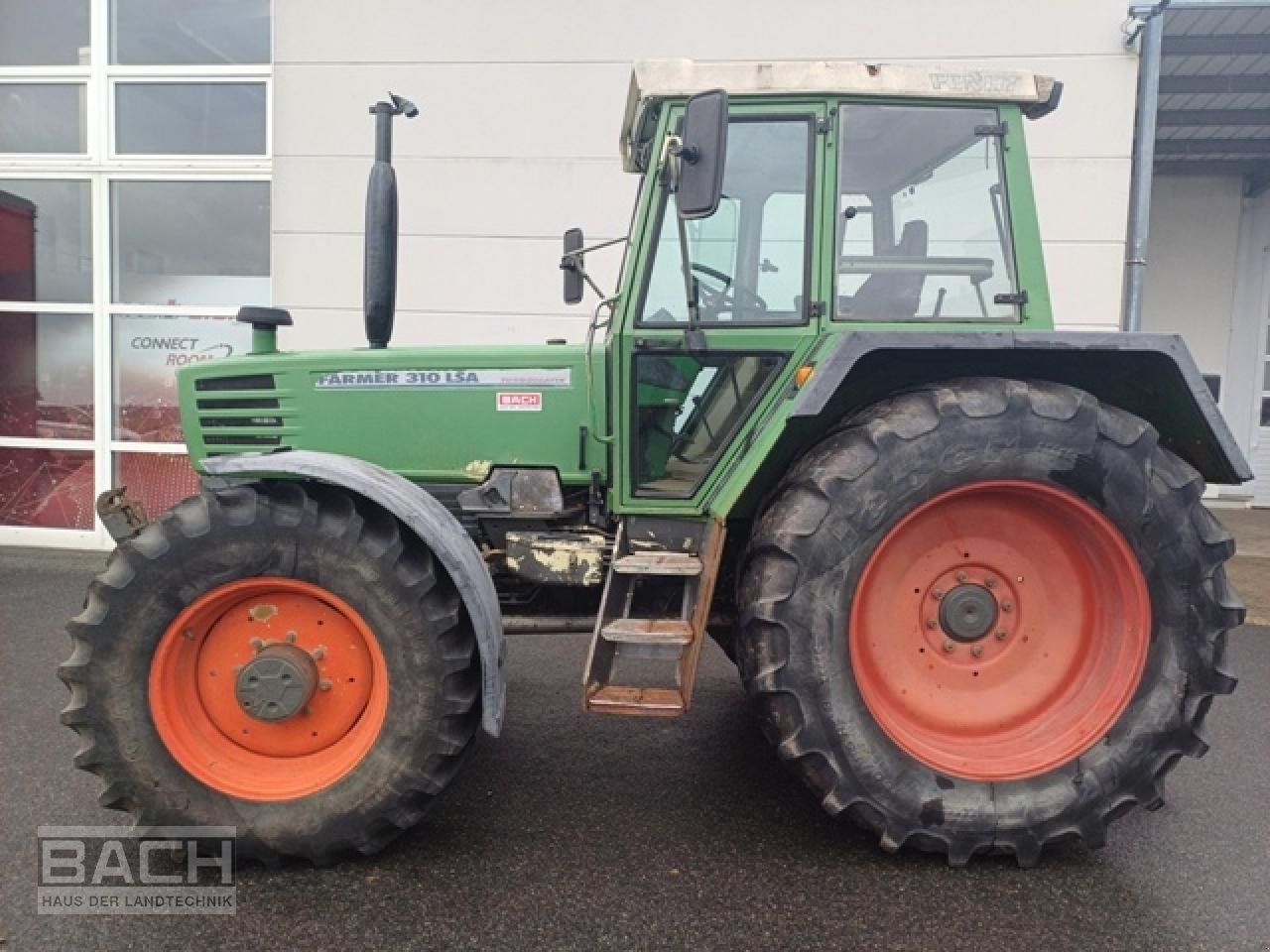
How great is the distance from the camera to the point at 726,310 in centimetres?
261

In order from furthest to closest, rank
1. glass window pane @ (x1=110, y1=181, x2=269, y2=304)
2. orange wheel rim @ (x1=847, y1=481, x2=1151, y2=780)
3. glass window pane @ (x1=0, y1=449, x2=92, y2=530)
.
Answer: glass window pane @ (x1=0, y1=449, x2=92, y2=530)
glass window pane @ (x1=110, y1=181, x2=269, y2=304)
orange wheel rim @ (x1=847, y1=481, x2=1151, y2=780)

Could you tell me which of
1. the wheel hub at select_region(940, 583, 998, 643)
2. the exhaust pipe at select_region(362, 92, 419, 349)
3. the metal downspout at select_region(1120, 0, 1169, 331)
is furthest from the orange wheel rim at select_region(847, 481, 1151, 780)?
the metal downspout at select_region(1120, 0, 1169, 331)

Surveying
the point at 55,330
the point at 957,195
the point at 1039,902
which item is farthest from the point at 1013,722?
the point at 55,330

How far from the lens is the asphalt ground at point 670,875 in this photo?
2.01 meters

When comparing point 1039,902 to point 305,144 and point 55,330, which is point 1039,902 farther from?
point 55,330

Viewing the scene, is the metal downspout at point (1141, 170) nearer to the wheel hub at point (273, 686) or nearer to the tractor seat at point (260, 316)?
the tractor seat at point (260, 316)

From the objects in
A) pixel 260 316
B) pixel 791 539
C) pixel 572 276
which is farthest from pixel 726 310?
pixel 260 316

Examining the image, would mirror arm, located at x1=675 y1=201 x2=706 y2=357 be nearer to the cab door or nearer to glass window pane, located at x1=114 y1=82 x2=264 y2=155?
the cab door

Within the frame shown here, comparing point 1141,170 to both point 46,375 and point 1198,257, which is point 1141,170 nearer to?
point 1198,257

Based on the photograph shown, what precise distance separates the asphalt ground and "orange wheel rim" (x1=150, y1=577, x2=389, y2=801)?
0.95 ft

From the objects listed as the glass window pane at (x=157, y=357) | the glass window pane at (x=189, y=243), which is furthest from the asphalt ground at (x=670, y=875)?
the glass window pane at (x=189, y=243)

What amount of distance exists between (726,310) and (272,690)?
176 cm

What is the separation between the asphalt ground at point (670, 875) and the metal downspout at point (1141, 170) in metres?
3.41

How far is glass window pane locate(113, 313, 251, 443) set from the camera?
20.8 feet
